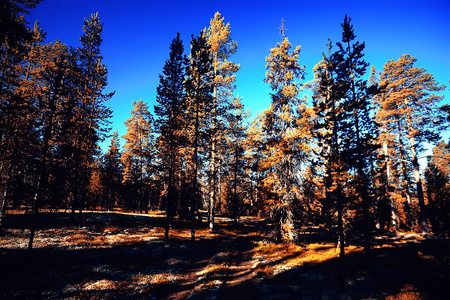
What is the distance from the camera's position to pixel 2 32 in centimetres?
993

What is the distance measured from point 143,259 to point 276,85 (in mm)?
18446

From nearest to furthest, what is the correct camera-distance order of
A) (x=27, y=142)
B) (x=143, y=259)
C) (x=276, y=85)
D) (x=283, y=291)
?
(x=283, y=291)
(x=143, y=259)
(x=27, y=142)
(x=276, y=85)

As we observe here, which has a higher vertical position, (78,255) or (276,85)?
(276,85)

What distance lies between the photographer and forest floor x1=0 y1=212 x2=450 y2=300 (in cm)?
938

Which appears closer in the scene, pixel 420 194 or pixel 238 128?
pixel 420 194

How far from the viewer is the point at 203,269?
41.9ft

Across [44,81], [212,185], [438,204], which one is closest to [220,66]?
[212,185]

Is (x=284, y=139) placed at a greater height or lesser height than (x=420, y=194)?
greater

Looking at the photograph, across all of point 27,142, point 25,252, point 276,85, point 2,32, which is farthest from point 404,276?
point 27,142

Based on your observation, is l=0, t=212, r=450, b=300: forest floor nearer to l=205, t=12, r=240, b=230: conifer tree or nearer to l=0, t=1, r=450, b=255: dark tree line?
l=0, t=1, r=450, b=255: dark tree line

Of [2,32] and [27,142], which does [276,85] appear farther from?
[27,142]

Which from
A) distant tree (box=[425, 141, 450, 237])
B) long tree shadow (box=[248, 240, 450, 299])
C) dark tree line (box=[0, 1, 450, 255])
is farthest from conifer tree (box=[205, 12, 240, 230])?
distant tree (box=[425, 141, 450, 237])

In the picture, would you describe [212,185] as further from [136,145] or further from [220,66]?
[136,145]

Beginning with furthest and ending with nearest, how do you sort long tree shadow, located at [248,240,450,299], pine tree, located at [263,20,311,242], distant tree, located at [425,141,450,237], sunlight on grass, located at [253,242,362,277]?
1. distant tree, located at [425,141,450,237]
2. pine tree, located at [263,20,311,242]
3. sunlight on grass, located at [253,242,362,277]
4. long tree shadow, located at [248,240,450,299]
